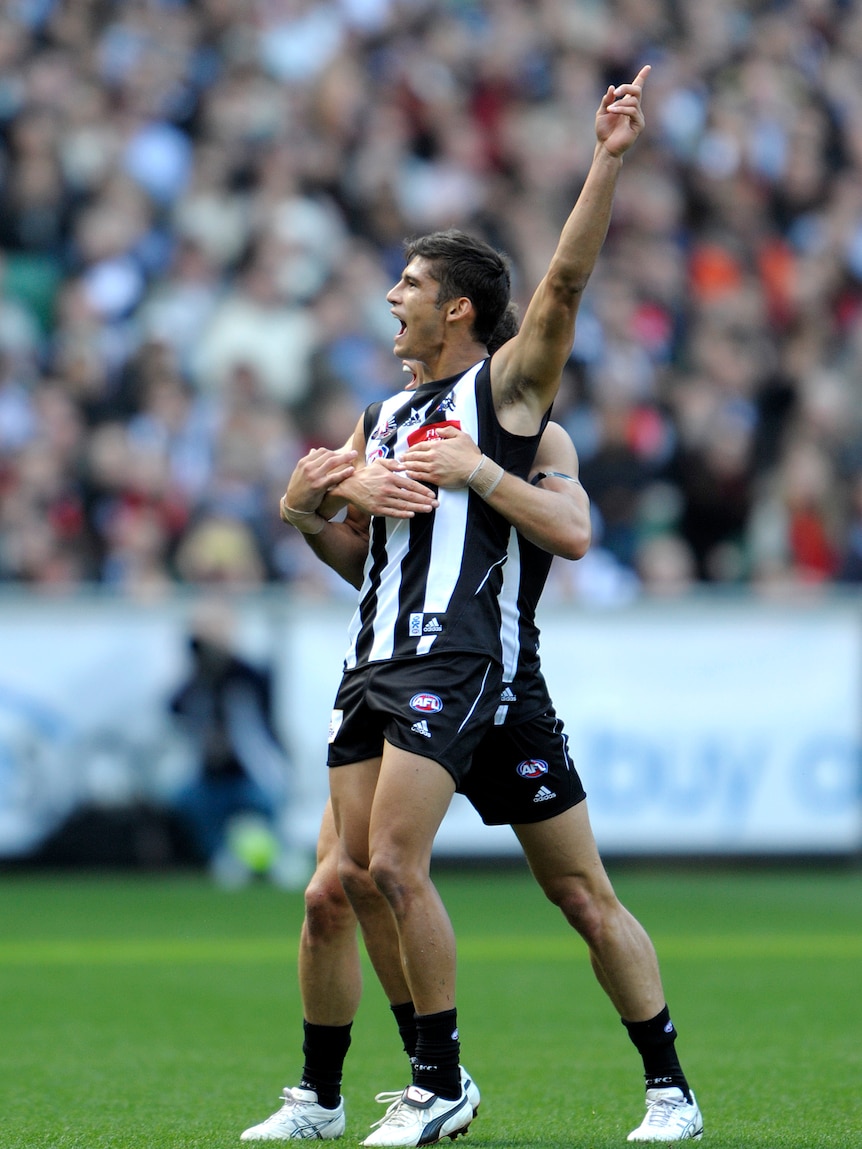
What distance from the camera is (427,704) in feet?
15.6

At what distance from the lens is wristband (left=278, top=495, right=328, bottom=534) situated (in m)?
5.16

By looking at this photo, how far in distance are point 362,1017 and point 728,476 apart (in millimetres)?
7434

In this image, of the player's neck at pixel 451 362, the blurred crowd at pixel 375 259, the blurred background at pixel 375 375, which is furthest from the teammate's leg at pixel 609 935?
the blurred crowd at pixel 375 259

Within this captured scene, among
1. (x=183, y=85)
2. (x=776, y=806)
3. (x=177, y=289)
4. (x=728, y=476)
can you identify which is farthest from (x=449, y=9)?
(x=776, y=806)

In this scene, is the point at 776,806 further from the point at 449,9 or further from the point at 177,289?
the point at 449,9

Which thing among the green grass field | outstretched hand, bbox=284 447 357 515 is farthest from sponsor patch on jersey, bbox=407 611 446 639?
the green grass field

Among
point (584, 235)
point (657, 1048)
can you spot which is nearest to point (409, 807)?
point (657, 1048)

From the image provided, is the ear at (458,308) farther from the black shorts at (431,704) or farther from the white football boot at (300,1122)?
the white football boot at (300,1122)

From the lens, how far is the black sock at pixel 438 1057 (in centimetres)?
471

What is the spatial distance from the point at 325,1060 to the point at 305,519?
1.54m

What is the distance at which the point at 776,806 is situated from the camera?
12.2 m

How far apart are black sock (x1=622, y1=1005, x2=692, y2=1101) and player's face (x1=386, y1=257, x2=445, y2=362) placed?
2.01m

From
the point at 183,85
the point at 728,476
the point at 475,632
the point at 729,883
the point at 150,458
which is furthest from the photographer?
the point at 183,85

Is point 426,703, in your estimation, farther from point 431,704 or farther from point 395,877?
point 395,877
